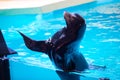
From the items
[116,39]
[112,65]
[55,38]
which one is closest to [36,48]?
[55,38]

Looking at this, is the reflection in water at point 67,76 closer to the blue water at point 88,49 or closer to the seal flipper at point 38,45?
the blue water at point 88,49

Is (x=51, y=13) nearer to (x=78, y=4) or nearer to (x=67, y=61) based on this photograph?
(x=78, y=4)

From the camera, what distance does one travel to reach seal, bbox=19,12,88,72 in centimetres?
112

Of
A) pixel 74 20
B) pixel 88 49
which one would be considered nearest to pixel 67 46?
pixel 74 20

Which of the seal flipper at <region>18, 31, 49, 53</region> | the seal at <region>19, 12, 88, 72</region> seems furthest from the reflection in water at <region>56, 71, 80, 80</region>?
the seal flipper at <region>18, 31, 49, 53</region>

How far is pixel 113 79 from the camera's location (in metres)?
1.05

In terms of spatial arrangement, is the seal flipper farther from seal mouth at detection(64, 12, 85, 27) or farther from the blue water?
seal mouth at detection(64, 12, 85, 27)

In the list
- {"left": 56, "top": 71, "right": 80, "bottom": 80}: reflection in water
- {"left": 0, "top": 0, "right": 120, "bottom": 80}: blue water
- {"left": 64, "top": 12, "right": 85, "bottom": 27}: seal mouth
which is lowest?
{"left": 56, "top": 71, "right": 80, "bottom": 80}: reflection in water

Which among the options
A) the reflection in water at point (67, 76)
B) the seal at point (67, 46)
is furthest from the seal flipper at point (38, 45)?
the reflection in water at point (67, 76)

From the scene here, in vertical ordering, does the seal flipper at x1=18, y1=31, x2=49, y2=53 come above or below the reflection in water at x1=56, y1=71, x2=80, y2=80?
above

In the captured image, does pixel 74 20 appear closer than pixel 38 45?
Yes

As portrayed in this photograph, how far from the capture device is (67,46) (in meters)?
1.17

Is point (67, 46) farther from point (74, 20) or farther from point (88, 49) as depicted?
point (88, 49)

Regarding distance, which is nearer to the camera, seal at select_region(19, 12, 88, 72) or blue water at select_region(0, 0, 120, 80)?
seal at select_region(19, 12, 88, 72)
